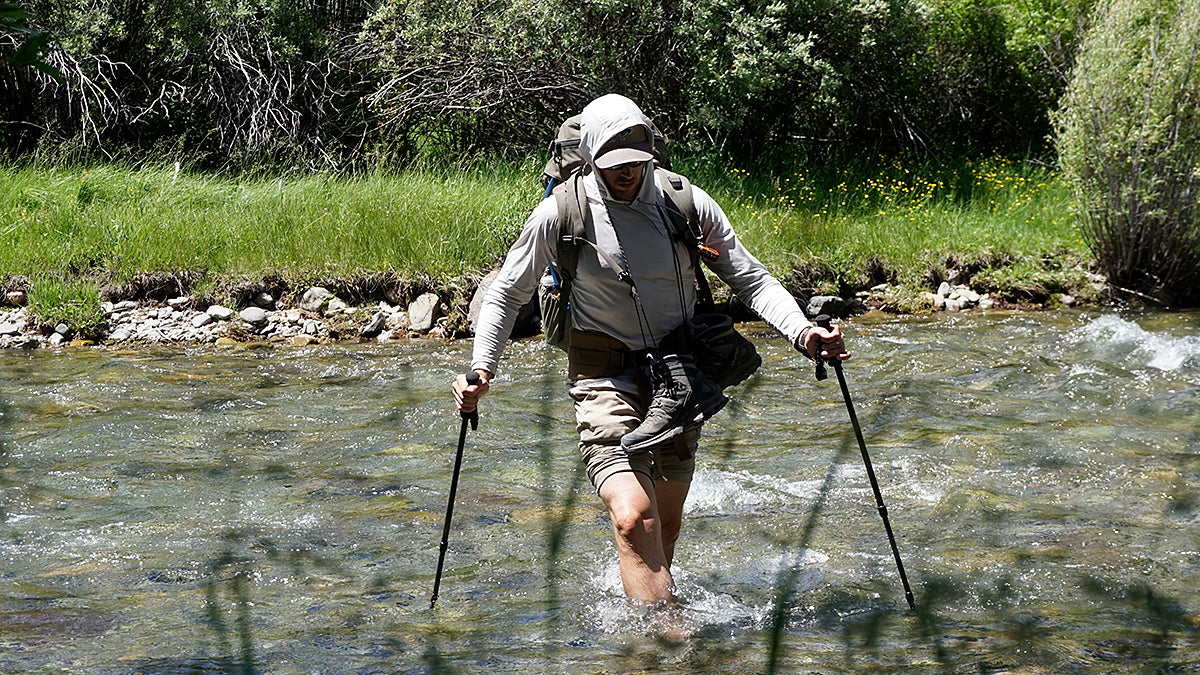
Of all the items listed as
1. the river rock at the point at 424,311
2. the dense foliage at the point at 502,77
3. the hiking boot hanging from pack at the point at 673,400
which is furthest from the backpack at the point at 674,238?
the dense foliage at the point at 502,77

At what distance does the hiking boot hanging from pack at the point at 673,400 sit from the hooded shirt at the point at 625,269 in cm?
15

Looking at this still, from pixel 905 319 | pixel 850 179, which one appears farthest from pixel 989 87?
pixel 905 319

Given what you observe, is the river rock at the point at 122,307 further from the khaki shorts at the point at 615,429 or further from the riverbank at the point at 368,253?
the khaki shorts at the point at 615,429

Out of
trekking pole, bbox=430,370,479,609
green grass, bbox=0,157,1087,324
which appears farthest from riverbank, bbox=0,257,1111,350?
trekking pole, bbox=430,370,479,609

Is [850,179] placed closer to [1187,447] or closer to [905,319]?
[905,319]

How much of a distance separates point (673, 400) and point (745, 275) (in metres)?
0.62

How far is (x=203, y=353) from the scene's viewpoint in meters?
11.1

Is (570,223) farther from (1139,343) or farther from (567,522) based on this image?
(1139,343)

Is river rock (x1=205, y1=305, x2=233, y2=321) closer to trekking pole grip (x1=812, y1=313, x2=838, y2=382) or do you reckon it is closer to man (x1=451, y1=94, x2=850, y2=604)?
man (x1=451, y1=94, x2=850, y2=604)

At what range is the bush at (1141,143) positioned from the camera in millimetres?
11547

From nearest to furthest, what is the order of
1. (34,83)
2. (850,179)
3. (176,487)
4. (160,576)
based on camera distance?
(160,576) < (176,487) < (850,179) < (34,83)

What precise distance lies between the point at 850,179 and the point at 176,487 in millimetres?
10984

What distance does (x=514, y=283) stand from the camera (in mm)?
4578

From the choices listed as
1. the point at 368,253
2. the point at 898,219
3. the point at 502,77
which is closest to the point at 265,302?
the point at 368,253
